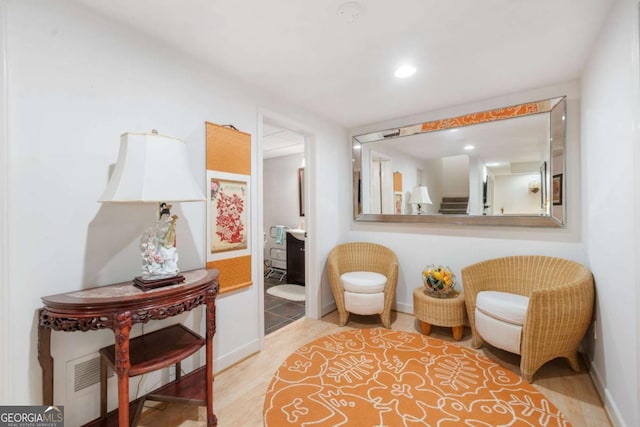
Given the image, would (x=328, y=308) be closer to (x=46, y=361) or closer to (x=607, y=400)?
(x=607, y=400)

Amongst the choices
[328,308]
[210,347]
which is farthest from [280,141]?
[210,347]

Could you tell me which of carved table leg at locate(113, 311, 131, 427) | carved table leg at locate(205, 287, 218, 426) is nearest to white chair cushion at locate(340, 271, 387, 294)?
carved table leg at locate(205, 287, 218, 426)

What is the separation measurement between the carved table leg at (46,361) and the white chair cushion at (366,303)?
7.57 ft

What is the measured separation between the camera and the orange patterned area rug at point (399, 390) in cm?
165

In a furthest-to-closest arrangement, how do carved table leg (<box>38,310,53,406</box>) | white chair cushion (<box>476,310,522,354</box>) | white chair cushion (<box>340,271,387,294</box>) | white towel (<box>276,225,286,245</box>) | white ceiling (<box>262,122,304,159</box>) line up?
white towel (<box>276,225,286,245</box>), white ceiling (<box>262,122,304,159</box>), white chair cushion (<box>340,271,387,294</box>), white chair cushion (<box>476,310,522,354</box>), carved table leg (<box>38,310,53,406</box>)

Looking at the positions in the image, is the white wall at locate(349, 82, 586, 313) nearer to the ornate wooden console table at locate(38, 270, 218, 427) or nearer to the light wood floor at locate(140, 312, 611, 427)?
the light wood floor at locate(140, 312, 611, 427)

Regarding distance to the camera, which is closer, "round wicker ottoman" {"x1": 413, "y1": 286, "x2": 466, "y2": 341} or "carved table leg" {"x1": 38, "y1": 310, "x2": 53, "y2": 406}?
"carved table leg" {"x1": 38, "y1": 310, "x2": 53, "y2": 406}

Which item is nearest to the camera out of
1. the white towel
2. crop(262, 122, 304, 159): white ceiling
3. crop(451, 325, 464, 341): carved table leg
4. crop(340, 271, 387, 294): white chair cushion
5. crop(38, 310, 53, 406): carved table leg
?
crop(38, 310, 53, 406): carved table leg

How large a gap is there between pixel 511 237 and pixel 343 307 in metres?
1.87

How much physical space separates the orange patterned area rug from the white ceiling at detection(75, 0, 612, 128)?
243cm

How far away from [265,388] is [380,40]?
2574 millimetres

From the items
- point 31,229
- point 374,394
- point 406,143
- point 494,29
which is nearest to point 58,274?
point 31,229

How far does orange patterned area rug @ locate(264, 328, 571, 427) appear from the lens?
65.1 inches

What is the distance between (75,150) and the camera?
4.88 ft
